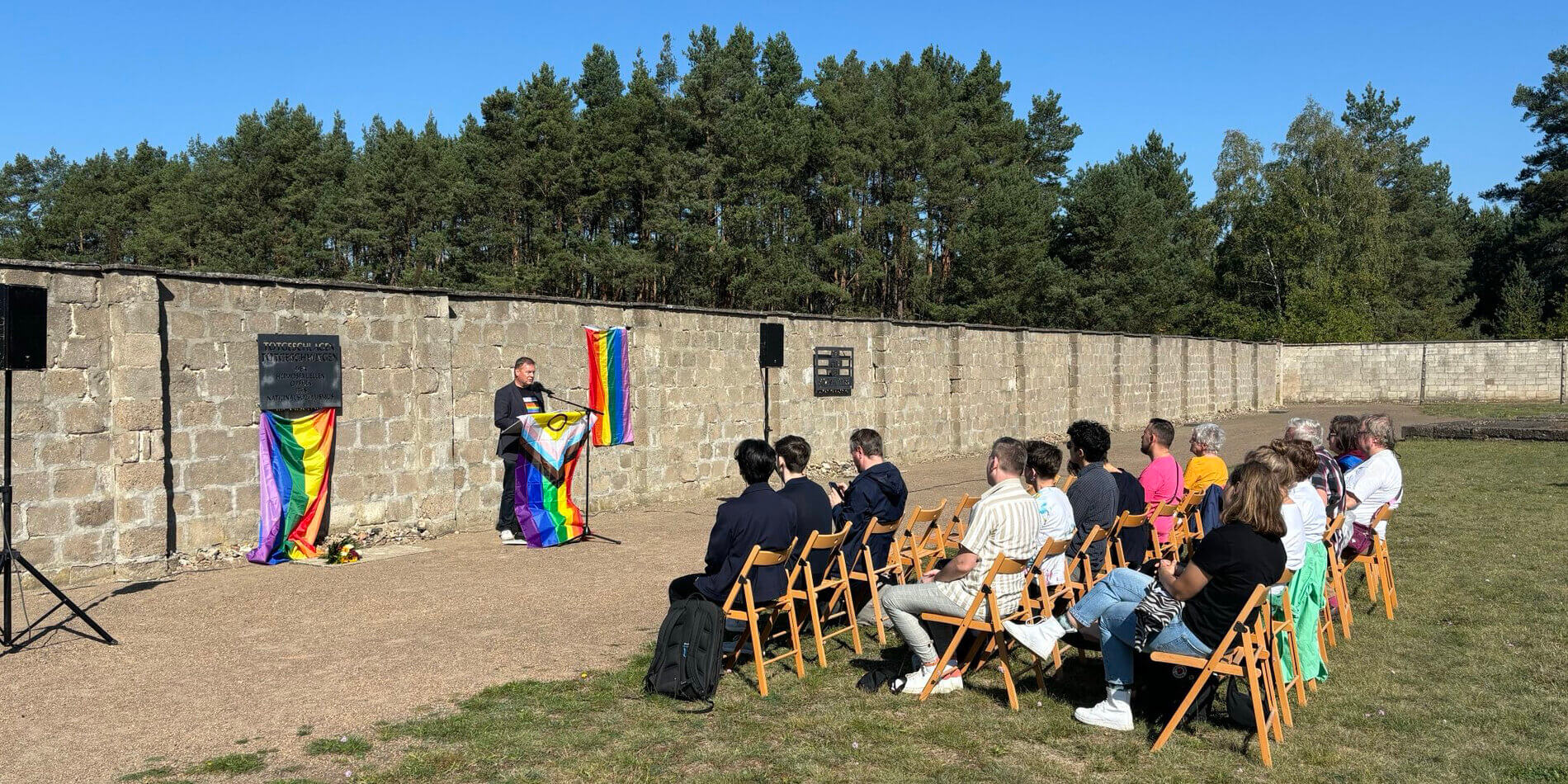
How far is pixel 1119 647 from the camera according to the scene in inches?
192

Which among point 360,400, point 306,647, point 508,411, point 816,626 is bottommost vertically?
point 306,647

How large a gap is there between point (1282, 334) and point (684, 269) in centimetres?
2412

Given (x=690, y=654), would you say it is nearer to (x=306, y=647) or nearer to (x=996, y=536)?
(x=996, y=536)

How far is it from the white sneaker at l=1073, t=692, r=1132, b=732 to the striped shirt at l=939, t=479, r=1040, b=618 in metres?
0.61

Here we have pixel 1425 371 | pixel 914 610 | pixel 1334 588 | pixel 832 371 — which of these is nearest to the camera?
pixel 914 610

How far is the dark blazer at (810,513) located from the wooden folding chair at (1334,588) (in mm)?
2751

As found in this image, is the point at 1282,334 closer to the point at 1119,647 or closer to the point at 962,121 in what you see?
the point at 962,121

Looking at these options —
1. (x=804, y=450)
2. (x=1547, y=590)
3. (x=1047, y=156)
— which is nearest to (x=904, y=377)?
(x=1547, y=590)

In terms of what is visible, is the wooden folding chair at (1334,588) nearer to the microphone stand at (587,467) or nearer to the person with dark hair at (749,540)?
the person with dark hair at (749,540)

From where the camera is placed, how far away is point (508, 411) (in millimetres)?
10383

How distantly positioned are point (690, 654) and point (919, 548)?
2.60 meters

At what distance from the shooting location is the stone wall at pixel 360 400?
7.85 metres

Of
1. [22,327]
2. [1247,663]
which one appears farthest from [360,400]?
[1247,663]

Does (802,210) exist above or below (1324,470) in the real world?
above
